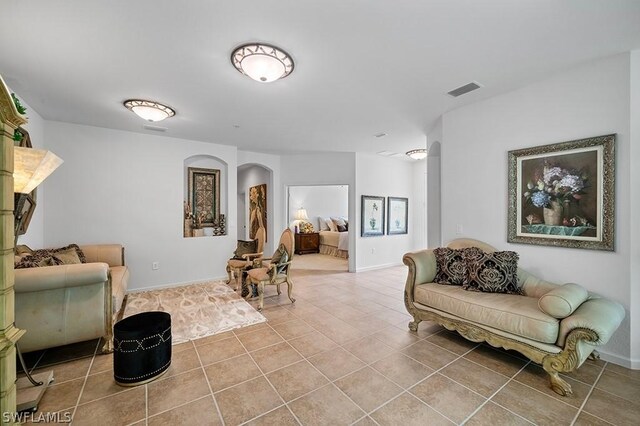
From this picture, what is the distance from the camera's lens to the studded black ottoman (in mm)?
2082

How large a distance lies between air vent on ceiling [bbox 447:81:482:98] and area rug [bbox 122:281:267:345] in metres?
3.71

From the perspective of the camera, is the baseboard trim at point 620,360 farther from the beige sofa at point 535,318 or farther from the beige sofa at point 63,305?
the beige sofa at point 63,305

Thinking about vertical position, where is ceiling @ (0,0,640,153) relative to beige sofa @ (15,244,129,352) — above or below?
above

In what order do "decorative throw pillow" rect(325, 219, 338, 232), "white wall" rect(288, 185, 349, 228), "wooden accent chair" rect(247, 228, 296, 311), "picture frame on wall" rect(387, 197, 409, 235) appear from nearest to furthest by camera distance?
"wooden accent chair" rect(247, 228, 296, 311) → "picture frame on wall" rect(387, 197, 409, 235) → "decorative throw pillow" rect(325, 219, 338, 232) → "white wall" rect(288, 185, 349, 228)

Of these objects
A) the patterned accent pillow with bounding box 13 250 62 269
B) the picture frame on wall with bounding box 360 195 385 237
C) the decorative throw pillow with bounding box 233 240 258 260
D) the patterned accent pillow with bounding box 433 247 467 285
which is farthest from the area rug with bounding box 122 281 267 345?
the picture frame on wall with bounding box 360 195 385 237

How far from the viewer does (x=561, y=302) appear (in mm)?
2082

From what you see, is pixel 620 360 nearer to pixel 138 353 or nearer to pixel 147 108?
pixel 138 353

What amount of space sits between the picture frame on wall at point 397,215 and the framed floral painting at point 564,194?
374 centimetres

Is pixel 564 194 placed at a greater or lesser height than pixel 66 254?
greater

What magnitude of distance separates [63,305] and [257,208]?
5.20 m

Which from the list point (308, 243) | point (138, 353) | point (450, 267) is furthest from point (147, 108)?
point (308, 243)

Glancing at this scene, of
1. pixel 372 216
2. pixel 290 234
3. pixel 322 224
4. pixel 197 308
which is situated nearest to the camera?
pixel 197 308

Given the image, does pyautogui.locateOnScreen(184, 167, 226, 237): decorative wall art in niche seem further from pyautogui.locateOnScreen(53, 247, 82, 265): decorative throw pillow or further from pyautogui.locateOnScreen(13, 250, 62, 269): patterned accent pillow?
pyautogui.locateOnScreen(13, 250, 62, 269): patterned accent pillow

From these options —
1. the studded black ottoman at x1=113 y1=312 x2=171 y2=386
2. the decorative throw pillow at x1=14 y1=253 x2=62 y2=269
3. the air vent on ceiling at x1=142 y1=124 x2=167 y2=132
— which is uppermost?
the air vent on ceiling at x1=142 y1=124 x2=167 y2=132
